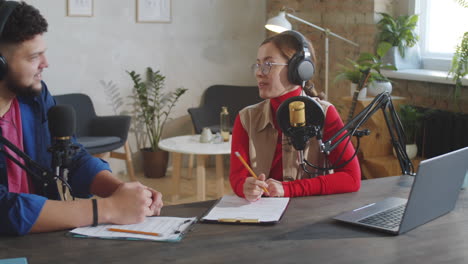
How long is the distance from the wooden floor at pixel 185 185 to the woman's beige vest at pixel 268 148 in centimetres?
257

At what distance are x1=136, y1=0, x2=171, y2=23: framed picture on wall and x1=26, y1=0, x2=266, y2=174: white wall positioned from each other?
5 cm

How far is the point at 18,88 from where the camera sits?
1.98 metres

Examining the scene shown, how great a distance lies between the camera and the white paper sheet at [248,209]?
71.0 inches

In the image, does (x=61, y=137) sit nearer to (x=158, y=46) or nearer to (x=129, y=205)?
(x=129, y=205)

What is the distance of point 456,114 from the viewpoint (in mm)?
4184

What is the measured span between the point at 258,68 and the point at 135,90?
141 inches

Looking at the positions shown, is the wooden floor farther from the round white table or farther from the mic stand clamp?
the mic stand clamp

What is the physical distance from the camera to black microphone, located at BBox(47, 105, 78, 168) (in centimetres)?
154

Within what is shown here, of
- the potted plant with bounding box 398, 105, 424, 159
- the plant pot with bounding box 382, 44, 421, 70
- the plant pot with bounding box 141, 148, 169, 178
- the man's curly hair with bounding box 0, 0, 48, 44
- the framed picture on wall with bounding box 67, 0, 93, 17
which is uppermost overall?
the framed picture on wall with bounding box 67, 0, 93, 17

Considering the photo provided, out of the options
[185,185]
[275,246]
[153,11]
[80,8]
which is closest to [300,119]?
[275,246]

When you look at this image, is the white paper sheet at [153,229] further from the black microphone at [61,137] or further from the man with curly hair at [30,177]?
the black microphone at [61,137]

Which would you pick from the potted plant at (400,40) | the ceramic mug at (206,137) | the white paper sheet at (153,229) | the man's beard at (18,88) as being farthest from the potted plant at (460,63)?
the man's beard at (18,88)

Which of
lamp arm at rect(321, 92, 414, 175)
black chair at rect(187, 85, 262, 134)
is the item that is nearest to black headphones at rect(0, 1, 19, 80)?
lamp arm at rect(321, 92, 414, 175)

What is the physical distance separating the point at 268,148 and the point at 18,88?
35.5 inches
